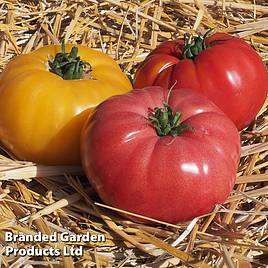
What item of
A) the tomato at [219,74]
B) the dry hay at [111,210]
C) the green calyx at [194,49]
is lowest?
the dry hay at [111,210]

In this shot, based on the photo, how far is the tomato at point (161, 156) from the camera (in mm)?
1714

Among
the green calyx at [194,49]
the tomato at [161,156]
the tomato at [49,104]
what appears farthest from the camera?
the green calyx at [194,49]

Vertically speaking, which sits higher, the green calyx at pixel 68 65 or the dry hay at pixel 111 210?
the green calyx at pixel 68 65

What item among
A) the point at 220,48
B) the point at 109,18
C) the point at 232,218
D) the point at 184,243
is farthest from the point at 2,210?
the point at 109,18

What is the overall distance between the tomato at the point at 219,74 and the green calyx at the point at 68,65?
0.77 ft

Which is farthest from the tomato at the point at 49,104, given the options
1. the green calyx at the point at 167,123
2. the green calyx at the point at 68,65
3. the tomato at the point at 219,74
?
the green calyx at the point at 167,123

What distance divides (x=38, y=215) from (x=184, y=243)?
0.39 metres

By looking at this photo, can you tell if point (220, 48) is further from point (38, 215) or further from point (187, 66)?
point (38, 215)

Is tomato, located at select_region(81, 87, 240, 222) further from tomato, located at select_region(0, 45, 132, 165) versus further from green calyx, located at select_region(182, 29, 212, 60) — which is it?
green calyx, located at select_region(182, 29, 212, 60)

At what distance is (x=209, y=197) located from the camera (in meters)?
1.75

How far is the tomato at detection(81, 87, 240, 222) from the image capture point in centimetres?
171

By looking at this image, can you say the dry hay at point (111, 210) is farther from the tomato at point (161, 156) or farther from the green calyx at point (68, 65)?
the green calyx at point (68, 65)

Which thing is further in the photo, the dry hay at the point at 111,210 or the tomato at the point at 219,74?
the tomato at the point at 219,74

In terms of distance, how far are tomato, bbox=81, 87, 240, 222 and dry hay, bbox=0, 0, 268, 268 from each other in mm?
67
